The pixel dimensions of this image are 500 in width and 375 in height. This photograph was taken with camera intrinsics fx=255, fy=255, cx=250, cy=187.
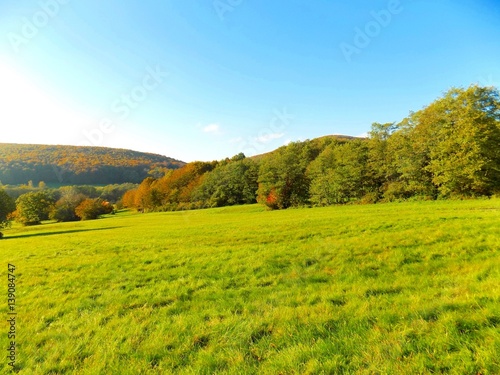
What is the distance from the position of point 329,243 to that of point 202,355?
31.2 feet

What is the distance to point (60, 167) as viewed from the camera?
127188 millimetres

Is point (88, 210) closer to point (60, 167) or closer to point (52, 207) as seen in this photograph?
point (52, 207)

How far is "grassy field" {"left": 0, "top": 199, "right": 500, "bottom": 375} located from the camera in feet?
13.5

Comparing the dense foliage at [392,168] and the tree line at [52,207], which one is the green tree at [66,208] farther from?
the dense foliage at [392,168]

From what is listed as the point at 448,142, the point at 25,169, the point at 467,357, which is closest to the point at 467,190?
the point at 448,142

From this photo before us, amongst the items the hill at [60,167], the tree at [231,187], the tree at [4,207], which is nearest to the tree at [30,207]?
the tree at [4,207]

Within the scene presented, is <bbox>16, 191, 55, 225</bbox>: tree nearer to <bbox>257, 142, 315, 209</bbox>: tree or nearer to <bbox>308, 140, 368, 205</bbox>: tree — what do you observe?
<bbox>257, 142, 315, 209</bbox>: tree

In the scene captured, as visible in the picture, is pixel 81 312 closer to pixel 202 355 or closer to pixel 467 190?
pixel 202 355

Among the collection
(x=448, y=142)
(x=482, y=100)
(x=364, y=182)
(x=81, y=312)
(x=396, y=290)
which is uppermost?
(x=482, y=100)

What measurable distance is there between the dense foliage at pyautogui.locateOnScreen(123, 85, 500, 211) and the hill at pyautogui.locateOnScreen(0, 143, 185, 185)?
69136 millimetres

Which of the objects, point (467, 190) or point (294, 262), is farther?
point (467, 190)

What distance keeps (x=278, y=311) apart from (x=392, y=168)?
5093cm

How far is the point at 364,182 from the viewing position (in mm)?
52719

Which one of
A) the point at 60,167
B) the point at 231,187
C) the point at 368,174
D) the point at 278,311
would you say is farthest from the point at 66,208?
the point at 278,311
